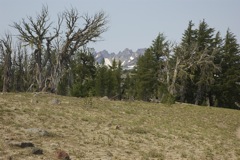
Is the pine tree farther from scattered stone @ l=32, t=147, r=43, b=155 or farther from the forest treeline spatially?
scattered stone @ l=32, t=147, r=43, b=155

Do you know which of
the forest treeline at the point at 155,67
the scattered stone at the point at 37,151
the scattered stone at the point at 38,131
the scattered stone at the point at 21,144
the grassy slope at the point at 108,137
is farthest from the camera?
Result: the forest treeline at the point at 155,67

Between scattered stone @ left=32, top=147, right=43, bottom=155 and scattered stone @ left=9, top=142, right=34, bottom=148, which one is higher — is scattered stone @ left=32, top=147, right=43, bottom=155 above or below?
below

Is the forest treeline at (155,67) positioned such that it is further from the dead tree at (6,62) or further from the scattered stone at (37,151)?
the scattered stone at (37,151)

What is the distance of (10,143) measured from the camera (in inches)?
373

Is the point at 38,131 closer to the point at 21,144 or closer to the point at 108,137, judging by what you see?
the point at 21,144

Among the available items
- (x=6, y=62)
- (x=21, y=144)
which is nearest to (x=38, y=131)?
(x=21, y=144)

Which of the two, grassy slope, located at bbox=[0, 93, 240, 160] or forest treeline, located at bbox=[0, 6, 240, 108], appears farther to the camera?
forest treeline, located at bbox=[0, 6, 240, 108]

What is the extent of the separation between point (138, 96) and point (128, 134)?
134 feet

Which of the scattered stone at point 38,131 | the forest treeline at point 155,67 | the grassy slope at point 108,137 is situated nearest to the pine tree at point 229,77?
the forest treeline at point 155,67

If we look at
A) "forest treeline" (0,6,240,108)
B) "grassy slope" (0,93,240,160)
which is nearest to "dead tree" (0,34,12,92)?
"forest treeline" (0,6,240,108)

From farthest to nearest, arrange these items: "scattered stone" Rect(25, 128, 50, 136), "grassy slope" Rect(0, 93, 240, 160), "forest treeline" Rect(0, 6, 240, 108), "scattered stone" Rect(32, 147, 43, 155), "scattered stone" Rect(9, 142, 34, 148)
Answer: "forest treeline" Rect(0, 6, 240, 108) < "scattered stone" Rect(25, 128, 50, 136) < "grassy slope" Rect(0, 93, 240, 160) < "scattered stone" Rect(9, 142, 34, 148) < "scattered stone" Rect(32, 147, 43, 155)

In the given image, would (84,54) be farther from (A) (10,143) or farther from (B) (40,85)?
(A) (10,143)

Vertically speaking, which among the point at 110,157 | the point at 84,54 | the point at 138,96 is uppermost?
the point at 84,54

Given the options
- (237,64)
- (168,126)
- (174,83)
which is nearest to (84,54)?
(174,83)
